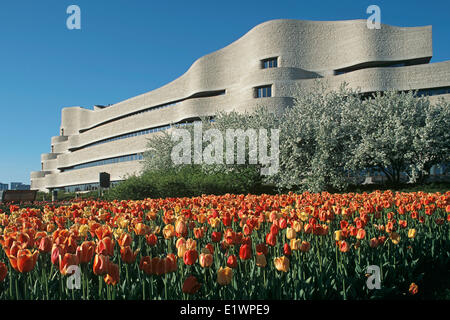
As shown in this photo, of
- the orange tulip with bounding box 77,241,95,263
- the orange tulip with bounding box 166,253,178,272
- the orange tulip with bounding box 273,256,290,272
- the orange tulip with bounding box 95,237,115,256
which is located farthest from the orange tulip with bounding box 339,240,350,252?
the orange tulip with bounding box 77,241,95,263

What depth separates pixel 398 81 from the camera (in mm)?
38875

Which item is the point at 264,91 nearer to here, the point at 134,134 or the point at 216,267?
the point at 134,134

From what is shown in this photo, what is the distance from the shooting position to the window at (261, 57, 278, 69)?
46375 millimetres

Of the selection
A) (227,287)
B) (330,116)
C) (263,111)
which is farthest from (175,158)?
(227,287)

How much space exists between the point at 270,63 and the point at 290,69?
4.12 metres

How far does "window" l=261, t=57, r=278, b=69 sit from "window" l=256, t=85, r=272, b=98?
378cm

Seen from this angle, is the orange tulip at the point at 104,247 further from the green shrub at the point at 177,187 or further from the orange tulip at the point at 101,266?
the green shrub at the point at 177,187

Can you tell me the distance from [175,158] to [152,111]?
101 ft

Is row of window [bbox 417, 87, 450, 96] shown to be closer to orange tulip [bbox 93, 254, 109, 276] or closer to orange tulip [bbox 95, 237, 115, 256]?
orange tulip [bbox 95, 237, 115, 256]

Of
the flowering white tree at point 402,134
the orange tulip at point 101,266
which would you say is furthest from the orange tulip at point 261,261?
the flowering white tree at point 402,134

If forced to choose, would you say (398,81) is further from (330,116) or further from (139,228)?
(139,228)

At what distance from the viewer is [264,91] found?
4444cm

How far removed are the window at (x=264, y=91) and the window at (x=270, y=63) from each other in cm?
378

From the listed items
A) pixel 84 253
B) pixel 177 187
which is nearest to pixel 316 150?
pixel 177 187
